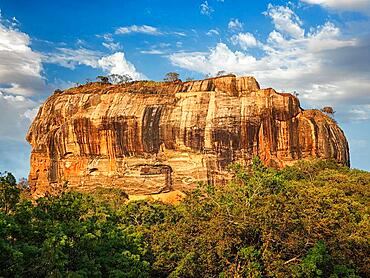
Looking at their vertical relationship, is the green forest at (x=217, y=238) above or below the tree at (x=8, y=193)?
below

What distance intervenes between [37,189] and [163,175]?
14.4m

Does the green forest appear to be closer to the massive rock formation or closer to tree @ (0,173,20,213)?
tree @ (0,173,20,213)

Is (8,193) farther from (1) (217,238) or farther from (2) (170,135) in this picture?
(2) (170,135)

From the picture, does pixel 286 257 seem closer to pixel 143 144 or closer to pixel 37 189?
pixel 143 144

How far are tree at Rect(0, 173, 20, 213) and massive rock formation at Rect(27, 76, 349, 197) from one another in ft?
105

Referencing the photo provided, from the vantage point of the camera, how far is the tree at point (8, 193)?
565 inches

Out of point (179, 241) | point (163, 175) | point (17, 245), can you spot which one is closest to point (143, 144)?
point (163, 175)

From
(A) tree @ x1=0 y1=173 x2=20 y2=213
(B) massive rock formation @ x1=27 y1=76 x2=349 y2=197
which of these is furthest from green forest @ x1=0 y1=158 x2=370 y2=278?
(B) massive rock formation @ x1=27 y1=76 x2=349 y2=197

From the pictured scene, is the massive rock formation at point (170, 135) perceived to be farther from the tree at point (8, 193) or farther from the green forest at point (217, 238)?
the tree at point (8, 193)

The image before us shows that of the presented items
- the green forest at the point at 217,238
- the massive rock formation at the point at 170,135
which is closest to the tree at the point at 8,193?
the green forest at the point at 217,238

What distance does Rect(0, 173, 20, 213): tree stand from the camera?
565 inches

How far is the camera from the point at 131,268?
1712 cm

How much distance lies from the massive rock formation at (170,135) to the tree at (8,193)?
1261 inches

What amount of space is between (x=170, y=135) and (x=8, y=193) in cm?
3323
